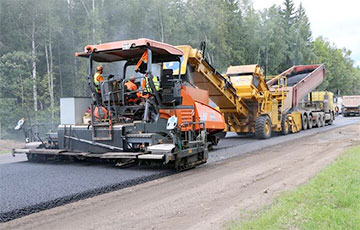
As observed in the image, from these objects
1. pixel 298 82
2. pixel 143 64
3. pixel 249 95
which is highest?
pixel 298 82

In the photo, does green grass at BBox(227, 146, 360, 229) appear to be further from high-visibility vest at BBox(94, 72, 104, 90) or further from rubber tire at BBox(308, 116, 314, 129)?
rubber tire at BBox(308, 116, 314, 129)

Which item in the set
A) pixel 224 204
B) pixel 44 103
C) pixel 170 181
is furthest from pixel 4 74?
pixel 224 204

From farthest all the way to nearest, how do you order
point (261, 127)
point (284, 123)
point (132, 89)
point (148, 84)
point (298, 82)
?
point (298, 82), point (284, 123), point (261, 127), point (132, 89), point (148, 84)

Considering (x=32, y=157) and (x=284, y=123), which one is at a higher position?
(x=284, y=123)

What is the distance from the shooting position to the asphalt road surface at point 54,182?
4504 millimetres

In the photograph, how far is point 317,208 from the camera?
402 cm

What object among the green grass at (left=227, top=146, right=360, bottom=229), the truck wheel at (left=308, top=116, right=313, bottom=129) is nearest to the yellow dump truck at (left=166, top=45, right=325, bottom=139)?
the truck wheel at (left=308, top=116, right=313, bottom=129)

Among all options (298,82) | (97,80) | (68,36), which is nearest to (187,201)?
(97,80)

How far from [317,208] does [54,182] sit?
379 centimetres

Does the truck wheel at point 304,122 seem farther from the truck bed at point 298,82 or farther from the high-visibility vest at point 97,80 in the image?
the high-visibility vest at point 97,80

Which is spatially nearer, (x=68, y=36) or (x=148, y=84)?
(x=148, y=84)

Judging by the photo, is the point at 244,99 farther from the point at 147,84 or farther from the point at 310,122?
the point at 147,84

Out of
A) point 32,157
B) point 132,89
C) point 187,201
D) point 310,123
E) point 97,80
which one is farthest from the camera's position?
point 310,123

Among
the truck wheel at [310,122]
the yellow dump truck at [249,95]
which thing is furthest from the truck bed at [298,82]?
the truck wheel at [310,122]
